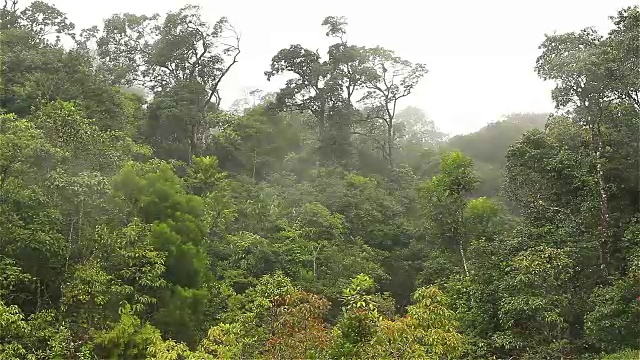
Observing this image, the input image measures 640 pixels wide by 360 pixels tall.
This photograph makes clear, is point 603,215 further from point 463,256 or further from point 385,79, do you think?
point 385,79

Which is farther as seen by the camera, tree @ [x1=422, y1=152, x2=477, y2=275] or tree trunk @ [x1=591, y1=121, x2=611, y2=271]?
tree @ [x1=422, y1=152, x2=477, y2=275]

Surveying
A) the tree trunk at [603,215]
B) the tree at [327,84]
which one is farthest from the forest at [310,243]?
the tree at [327,84]

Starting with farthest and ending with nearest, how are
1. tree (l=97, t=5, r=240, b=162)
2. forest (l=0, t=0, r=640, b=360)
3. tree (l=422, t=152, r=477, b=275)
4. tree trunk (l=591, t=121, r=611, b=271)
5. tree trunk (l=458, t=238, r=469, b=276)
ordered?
tree (l=97, t=5, r=240, b=162), tree (l=422, t=152, r=477, b=275), tree trunk (l=458, t=238, r=469, b=276), tree trunk (l=591, t=121, r=611, b=271), forest (l=0, t=0, r=640, b=360)

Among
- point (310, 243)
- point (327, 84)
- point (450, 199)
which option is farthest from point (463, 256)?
point (327, 84)

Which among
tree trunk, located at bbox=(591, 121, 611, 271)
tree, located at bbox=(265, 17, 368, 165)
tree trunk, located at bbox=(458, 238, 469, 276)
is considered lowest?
tree trunk, located at bbox=(458, 238, 469, 276)

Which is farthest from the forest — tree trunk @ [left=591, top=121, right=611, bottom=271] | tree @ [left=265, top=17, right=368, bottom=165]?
tree @ [left=265, top=17, right=368, bottom=165]

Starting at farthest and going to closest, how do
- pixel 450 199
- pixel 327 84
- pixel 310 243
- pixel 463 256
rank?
pixel 327 84, pixel 450 199, pixel 463 256, pixel 310 243

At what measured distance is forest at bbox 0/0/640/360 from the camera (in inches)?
301

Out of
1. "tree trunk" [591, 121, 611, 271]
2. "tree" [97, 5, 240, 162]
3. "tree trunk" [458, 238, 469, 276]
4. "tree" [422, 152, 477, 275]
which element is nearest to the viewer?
"tree trunk" [591, 121, 611, 271]

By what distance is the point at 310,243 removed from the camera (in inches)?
519

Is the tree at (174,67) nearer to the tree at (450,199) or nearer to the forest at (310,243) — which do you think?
the forest at (310,243)

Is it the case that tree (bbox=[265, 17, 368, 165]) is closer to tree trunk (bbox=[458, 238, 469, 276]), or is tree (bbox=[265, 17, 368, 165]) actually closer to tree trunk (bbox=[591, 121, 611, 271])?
tree trunk (bbox=[458, 238, 469, 276])

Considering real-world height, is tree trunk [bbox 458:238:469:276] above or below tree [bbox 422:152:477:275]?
below

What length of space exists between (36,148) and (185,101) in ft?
33.0
